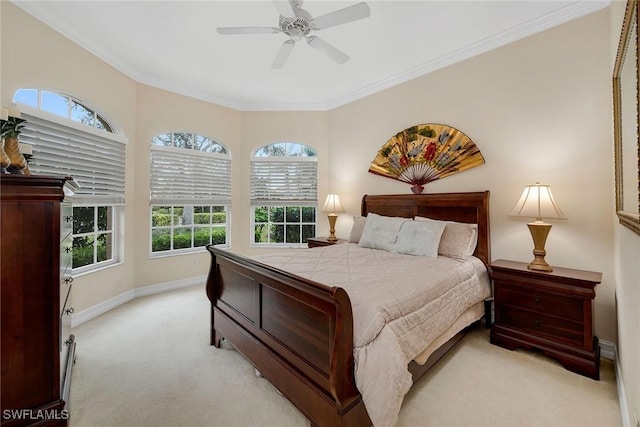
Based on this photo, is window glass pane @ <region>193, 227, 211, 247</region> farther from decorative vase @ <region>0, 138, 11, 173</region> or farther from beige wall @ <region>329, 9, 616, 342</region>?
beige wall @ <region>329, 9, 616, 342</region>

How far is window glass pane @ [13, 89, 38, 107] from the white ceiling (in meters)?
0.68

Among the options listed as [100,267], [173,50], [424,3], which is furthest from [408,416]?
[173,50]

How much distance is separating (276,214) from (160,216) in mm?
1815

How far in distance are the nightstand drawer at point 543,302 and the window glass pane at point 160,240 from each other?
4.34m

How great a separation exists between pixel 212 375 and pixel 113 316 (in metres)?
1.89

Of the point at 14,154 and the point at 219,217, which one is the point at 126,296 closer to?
the point at 219,217

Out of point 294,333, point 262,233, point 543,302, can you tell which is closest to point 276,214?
point 262,233

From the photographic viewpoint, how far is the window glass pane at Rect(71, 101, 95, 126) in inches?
116

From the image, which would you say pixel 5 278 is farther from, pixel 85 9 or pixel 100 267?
pixel 85 9

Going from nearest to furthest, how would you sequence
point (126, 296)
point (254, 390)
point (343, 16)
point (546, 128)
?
point (254, 390) < point (343, 16) < point (546, 128) < point (126, 296)

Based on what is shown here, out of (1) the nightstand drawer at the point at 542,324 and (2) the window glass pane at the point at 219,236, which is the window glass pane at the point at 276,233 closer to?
(2) the window glass pane at the point at 219,236

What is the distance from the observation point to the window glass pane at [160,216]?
13.2ft

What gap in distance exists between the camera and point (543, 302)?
2256 millimetres

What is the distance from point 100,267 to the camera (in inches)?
129
